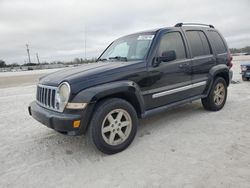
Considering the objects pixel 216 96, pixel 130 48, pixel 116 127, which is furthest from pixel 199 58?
pixel 116 127

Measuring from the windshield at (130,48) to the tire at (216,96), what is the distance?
2057 mm

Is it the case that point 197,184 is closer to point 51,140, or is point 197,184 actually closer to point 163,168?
point 163,168

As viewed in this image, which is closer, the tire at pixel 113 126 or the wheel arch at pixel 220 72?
the tire at pixel 113 126

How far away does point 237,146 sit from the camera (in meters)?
3.34

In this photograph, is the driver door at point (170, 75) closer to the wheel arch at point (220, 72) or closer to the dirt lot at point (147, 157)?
the dirt lot at point (147, 157)

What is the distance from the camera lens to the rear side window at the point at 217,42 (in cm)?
523

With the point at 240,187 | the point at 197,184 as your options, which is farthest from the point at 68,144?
the point at 240,187

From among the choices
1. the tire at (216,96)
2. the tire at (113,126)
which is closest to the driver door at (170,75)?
the tire at (113,126)

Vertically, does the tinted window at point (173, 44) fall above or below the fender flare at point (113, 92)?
above

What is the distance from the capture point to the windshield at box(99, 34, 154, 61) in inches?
159

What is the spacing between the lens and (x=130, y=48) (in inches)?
173

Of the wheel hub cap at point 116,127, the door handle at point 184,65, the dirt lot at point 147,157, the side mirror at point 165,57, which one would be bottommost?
the dirt lot at point 147,157

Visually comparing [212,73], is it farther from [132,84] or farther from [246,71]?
[246,71]

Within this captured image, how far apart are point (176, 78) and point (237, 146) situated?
1591 millimetres
